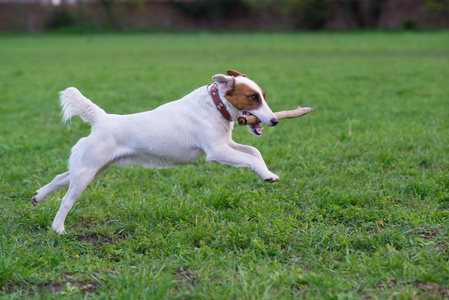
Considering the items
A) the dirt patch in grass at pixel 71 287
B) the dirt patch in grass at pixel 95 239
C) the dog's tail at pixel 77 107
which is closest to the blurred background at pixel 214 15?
the dog's tail at pixel 77 107

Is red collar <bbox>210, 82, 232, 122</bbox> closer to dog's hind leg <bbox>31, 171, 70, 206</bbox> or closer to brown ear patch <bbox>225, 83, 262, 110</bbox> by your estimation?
brown ear patch <bbox>225, 83, 262, 110</bbox>

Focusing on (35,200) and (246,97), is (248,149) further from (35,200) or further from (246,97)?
(35,200)

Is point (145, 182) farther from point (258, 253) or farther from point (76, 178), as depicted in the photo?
point (258, 253)

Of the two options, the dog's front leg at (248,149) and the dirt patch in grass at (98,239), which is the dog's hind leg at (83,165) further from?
the dog's front leg at (248,149)

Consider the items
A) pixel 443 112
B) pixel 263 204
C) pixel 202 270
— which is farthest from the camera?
pixel 443 112

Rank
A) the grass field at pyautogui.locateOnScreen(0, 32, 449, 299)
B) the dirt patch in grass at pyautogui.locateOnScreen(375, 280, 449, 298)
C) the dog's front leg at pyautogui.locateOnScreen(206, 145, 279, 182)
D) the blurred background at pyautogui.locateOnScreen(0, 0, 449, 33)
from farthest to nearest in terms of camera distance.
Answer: the blurred background at pyautogui.locateOnScreen(0, 0, 449, 33)
the dog's front leg at pyautogui.locateOnScreen(206, 145, 279, 182)
the grass field at pyautogui.locateOnScreen(0, 32, 449, 299)
the dirt patch in grass at pyautogui.locateOnScreen(375, 280, 449, 298)

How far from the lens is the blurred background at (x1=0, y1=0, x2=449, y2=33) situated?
39531mm

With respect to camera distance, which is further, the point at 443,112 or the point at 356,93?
the point at 356,93

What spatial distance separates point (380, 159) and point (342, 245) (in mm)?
2354

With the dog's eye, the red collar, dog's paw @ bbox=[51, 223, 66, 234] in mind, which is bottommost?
dog's paw @ bbox=[51, 223, 66, 234]

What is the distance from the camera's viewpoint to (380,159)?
5930mm

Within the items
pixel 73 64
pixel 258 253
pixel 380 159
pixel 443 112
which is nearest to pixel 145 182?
pixel 258 253

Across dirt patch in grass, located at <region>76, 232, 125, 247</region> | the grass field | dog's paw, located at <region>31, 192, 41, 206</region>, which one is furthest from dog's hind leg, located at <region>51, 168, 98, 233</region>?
dog's paw, located at <region>31, 192, 41, 206</region>

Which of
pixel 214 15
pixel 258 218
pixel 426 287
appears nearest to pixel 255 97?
pixel 258 218
